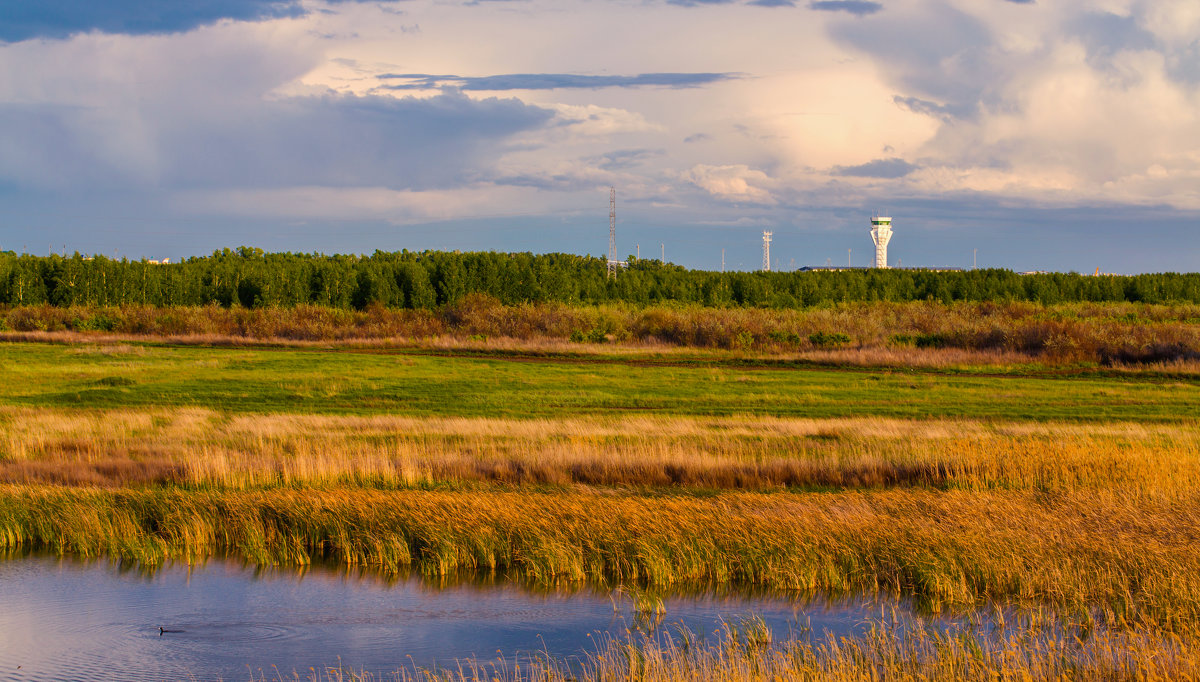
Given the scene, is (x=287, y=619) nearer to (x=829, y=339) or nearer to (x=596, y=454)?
(x=596, y=454)

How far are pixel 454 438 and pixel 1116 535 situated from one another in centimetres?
1471

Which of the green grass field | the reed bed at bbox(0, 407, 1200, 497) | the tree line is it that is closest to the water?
the reed bed at bbox(0, 407, 1200, 497)

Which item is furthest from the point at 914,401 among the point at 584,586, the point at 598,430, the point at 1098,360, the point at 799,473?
the point at 584,586

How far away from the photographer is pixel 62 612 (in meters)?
12.6

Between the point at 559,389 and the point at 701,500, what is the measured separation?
2064cm

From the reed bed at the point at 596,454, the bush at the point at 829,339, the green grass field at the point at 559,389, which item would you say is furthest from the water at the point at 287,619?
the bush at the point at 829,339

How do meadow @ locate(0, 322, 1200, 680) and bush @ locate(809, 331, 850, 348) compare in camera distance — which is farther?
bush @ locate(809, 331, 850, 348)

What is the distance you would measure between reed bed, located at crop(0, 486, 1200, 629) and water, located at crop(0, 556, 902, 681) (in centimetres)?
58

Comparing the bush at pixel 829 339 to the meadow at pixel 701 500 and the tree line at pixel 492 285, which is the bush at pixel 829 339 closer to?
the meadow at pixel 701 500

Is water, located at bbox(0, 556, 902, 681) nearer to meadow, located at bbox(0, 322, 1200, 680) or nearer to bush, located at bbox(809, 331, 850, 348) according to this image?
meadow, located at bbox(0, 322, 1200, 680)

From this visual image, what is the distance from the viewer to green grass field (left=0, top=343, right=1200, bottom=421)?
31.1 meters

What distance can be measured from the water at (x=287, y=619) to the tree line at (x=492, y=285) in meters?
85.6

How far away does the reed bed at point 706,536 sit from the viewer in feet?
42.2

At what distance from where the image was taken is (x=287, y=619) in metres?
12.5
